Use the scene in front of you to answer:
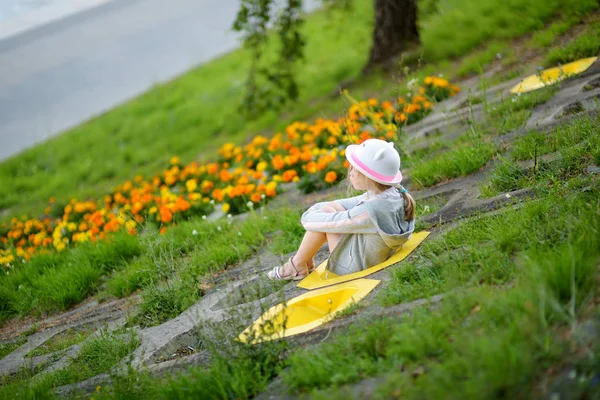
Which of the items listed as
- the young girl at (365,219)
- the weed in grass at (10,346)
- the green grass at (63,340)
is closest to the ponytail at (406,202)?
the young girl at (365,219)

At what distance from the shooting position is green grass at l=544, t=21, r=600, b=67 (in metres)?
6.03

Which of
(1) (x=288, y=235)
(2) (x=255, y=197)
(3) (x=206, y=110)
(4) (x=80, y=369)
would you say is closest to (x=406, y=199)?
(1) (x=288, y=235)

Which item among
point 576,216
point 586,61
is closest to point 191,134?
point 586,61

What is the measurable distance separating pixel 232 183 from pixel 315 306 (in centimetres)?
309

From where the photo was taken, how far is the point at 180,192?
661cm

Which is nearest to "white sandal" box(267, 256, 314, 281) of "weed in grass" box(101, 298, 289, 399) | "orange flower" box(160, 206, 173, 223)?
"weed in grass" box(101, 298, 289, 399)

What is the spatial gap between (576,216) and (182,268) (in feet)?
8.23

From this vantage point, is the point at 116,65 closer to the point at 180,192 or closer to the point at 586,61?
the point at 180,192

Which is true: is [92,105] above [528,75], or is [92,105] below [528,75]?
above

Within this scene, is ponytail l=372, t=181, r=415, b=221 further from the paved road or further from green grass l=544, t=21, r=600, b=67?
the paved road

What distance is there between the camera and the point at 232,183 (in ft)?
20.7

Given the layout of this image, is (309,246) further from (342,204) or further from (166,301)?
(166,301)

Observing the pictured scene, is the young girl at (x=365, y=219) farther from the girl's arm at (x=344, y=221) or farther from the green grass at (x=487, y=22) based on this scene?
the green grass at (x=487, y=22)

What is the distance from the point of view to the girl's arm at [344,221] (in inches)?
144
